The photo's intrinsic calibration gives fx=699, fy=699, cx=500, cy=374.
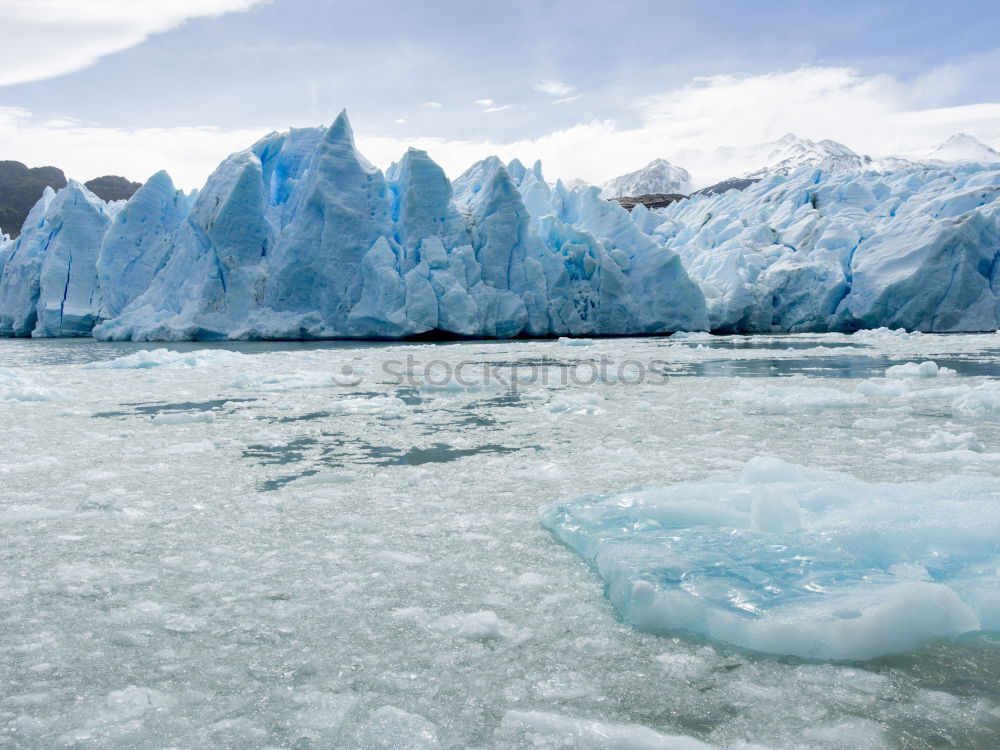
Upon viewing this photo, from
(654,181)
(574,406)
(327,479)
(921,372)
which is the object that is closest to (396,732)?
(327,479)

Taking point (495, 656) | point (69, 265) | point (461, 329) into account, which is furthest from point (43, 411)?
point (69, 265)

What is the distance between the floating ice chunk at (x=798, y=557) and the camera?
2045mm

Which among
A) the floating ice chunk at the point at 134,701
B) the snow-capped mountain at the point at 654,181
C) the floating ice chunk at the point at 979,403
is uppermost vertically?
the snow-capped mountain at the point at 654,181

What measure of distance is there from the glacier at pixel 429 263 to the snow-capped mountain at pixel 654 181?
Answer: 69.6 m

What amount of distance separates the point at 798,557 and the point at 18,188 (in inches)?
3716

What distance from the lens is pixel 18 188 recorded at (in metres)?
76.9

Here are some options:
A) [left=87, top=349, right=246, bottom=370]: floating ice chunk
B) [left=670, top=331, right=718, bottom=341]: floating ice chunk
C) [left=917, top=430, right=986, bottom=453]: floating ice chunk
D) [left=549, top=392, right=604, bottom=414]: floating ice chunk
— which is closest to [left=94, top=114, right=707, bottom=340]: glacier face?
[left=670, top=331, right=718, bottom=341]: floating ice chunk

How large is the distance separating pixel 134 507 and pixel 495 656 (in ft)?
7.61

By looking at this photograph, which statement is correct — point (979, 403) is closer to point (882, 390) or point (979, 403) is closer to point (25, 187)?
point (882, 390)

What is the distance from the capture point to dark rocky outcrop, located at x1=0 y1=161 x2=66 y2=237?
7169 centimetres

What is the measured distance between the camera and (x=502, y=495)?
3703mm

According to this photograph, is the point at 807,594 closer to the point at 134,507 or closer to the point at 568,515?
the point at 568,515

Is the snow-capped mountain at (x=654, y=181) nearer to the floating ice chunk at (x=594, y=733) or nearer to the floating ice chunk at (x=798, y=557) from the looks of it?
the floating ice chunk at (x=798, y=557)

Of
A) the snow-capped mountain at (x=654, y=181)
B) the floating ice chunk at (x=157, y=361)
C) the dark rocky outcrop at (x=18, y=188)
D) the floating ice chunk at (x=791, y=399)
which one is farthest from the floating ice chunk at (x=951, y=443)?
the snow-capped mountain at (x=654, y=181)
